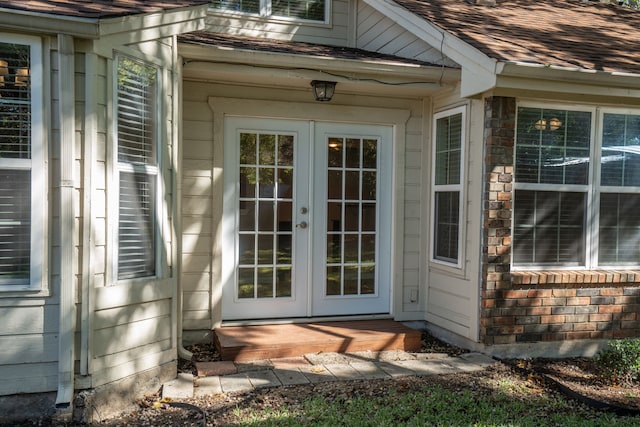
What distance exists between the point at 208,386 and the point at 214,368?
354 mm

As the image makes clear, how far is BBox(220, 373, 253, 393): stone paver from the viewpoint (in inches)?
156

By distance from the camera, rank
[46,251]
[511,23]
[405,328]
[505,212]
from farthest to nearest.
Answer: [511,23], [405,328], [505,212], [46,251]

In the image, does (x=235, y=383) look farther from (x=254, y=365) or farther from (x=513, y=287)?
(x=513, y=287)

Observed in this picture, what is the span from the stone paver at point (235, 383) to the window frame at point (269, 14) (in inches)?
157

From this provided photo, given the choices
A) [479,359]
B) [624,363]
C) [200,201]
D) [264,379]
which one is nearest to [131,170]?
[200,201]

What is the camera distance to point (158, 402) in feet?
12.4

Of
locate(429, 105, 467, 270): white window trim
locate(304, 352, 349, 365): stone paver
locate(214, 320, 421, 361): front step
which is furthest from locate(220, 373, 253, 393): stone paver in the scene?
locate(429, 105, 467, 270): white window trim

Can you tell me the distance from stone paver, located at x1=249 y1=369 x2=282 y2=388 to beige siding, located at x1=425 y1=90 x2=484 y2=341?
190 cm

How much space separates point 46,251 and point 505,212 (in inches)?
146

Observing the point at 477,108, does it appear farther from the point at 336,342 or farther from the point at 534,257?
the point at 336,342

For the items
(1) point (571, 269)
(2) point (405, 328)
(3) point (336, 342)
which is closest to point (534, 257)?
Result: (1) point (571, 269)

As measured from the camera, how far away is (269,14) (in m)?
6.18

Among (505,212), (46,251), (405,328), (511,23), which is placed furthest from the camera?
(511,23)

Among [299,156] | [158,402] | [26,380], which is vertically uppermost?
[299,156]
